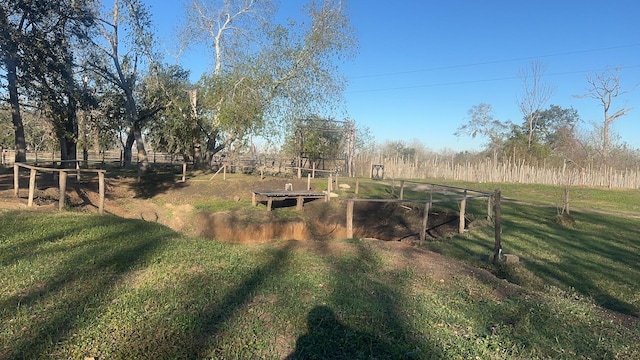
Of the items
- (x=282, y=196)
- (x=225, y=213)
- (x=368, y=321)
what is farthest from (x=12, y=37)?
(x=368, y=321)

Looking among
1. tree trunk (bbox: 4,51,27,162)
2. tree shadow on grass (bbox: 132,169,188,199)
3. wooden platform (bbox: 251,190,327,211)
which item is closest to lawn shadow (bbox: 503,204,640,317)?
wooden platform (bbox: 251,190,327,211)

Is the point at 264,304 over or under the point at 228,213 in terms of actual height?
over

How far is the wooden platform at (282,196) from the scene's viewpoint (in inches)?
655

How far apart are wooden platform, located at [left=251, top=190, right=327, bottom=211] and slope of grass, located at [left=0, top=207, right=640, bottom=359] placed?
1002cm

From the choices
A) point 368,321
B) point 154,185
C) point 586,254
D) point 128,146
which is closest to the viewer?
point 368,321

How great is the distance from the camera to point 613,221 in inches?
593

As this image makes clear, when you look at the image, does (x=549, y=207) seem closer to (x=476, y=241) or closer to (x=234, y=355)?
(x=476, y=241)

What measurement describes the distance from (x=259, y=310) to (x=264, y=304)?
0.52ft

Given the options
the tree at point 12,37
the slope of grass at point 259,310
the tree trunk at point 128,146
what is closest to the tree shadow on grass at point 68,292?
the slope of grass at point 259,310

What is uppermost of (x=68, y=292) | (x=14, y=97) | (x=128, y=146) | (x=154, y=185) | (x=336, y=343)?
(x=14, y=97)

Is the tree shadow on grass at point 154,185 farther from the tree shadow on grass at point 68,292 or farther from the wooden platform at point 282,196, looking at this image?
the tree shadow on grass at point 68,292

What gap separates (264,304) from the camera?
14.3ft

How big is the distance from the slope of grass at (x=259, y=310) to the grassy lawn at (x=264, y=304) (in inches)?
0.7

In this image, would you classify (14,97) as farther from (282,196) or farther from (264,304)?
(264,304)
